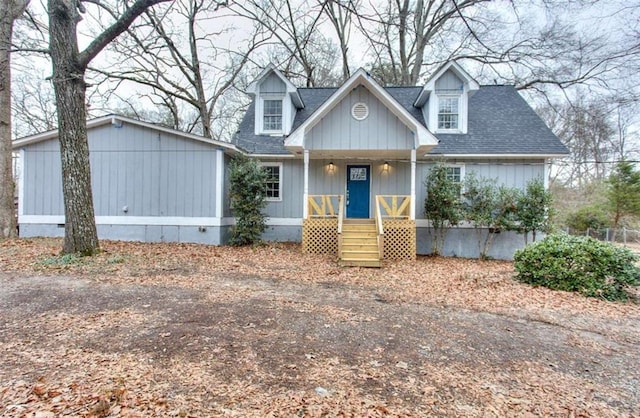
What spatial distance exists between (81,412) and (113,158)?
10348 mm

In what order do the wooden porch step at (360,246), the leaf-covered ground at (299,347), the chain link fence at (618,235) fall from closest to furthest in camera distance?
the leaf-covered ground at (299,347)
the wooden porch step at (360,246)
the chain link fence at (618,235)

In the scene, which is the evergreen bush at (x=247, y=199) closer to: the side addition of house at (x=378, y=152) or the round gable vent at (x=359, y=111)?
the side addition of house at (x=378, y=152)

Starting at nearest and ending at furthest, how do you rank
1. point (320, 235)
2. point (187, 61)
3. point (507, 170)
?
point (320, 235), point (507, 170), point (187, 61)

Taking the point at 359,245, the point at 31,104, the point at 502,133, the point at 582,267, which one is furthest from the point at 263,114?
the point at 31,104

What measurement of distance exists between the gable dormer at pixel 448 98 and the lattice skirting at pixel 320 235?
5174 millimetres

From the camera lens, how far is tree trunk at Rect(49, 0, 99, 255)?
727 cm

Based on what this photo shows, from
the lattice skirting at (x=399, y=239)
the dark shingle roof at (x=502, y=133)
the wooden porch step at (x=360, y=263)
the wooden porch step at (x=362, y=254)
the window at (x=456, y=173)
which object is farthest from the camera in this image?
the window at (x=456, y=173)

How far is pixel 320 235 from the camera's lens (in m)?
9.93

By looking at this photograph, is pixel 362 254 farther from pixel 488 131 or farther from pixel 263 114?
pixel 488 131

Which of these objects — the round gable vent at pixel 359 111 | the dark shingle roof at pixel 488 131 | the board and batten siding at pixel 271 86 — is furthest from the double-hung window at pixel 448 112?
the board and batten siding at pixel 271 86

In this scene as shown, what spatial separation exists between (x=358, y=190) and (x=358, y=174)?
579 millimetres

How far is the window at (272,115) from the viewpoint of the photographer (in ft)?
39.4

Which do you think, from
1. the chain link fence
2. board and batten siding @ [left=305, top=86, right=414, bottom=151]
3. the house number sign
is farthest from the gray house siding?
the chain link fence

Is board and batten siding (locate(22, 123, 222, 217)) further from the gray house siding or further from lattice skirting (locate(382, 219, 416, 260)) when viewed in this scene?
lattice skirting (locate(382, 219, 416, 260))
